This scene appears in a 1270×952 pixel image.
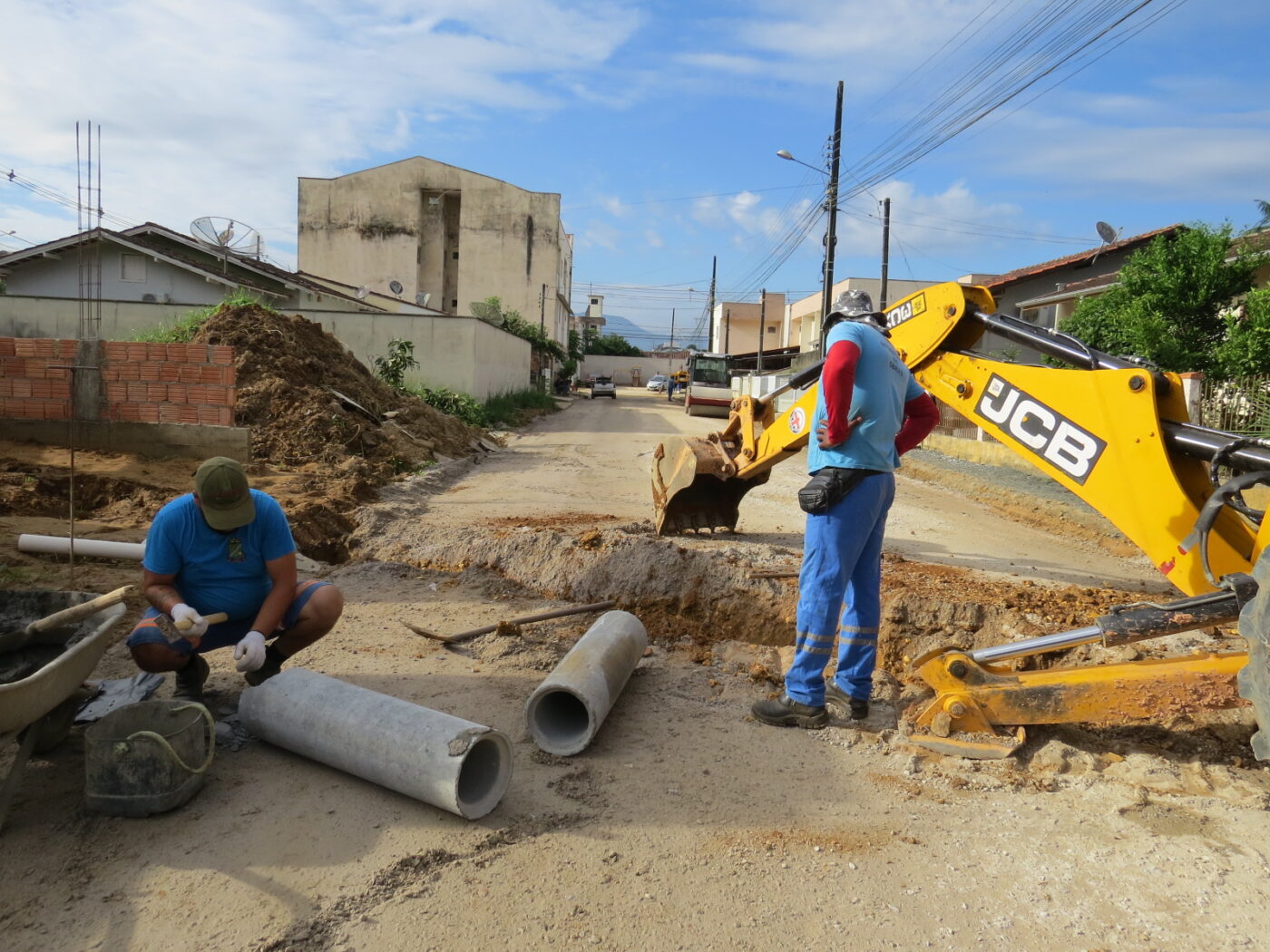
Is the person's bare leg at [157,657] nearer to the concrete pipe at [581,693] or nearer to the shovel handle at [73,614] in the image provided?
the shovel handle at [73,614]

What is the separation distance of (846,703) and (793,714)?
301 millimetres

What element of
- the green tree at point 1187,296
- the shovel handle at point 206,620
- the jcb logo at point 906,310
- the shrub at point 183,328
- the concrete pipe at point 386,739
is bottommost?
the concrete pipe at point 386,739

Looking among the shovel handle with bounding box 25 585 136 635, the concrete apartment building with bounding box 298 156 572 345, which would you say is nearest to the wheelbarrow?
the shovel handle with bounding box 25 585 136 635

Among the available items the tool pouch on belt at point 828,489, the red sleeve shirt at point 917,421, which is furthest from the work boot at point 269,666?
the red sleeve shirt at point 917,421

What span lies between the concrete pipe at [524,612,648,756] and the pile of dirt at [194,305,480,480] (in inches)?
257

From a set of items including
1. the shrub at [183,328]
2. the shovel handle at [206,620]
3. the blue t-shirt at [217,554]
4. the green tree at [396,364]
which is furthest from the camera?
the green tree at [396,364]

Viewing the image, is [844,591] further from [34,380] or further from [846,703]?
[34,380]

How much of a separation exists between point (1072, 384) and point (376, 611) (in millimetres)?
4162

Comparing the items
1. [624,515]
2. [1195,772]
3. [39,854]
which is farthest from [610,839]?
[624,515]

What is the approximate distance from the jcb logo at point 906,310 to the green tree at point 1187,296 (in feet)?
34.0

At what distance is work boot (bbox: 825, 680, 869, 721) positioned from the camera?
165 inches

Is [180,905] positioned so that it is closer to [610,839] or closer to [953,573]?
[610,839]

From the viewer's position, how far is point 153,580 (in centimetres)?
374

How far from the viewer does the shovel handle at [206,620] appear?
11.6 feet
